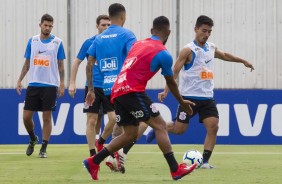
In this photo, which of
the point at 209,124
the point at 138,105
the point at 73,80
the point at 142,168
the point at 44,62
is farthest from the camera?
the point at 44,62

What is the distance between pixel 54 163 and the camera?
49.2 feet

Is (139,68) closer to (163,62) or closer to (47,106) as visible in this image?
(163,62)

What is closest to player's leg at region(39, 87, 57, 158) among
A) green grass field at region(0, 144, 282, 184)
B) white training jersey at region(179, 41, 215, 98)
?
green grass field at region(0, 144, 282, 184)

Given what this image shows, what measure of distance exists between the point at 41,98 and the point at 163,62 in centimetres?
586

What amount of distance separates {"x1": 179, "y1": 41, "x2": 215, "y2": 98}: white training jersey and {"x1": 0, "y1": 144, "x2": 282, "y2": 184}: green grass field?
45.9 inches

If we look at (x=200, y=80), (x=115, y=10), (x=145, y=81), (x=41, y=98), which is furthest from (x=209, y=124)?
(x=41, y=98)

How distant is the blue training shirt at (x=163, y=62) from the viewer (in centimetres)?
1128

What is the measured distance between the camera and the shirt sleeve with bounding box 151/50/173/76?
1128 cm

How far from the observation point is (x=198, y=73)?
14500 millimetres

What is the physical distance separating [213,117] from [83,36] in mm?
10624

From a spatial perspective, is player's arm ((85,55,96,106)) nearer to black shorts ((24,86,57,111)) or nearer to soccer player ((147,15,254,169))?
soccer player ((147,15,254,169))

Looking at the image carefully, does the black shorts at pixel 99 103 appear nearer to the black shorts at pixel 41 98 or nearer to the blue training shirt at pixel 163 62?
the black shorts at pixel 41 98

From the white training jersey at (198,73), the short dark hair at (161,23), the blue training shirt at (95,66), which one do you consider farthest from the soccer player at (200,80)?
the short dark hair at (161,23)

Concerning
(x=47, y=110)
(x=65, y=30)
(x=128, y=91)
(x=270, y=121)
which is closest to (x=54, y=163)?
(x=47, y=110)
